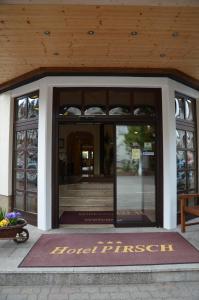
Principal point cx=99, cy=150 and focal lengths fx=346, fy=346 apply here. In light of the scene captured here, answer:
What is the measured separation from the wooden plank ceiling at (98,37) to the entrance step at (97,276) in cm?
312

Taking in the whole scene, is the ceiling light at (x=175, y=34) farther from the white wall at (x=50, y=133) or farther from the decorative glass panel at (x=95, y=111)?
the decorative glass panel at (x=95, y=111)

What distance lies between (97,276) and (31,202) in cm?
318

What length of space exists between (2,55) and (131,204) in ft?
12.0

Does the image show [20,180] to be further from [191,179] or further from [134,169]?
[191,179]

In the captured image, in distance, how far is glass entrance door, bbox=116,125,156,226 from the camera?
6.80 metres

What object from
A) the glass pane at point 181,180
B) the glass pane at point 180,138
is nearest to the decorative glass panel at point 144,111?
the glass pane at point 180,138

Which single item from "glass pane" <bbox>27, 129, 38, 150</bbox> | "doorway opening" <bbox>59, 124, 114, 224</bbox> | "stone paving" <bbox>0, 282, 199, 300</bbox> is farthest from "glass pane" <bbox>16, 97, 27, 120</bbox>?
"doorway opening" <bbox>59, 124, 114, 224</bbox>

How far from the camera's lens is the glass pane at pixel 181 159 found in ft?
23.2

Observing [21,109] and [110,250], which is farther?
[21,109]

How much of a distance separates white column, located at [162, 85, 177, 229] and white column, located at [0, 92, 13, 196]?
3.38 meters

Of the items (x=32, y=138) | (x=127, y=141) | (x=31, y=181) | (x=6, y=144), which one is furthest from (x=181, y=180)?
(x=6, y=144)

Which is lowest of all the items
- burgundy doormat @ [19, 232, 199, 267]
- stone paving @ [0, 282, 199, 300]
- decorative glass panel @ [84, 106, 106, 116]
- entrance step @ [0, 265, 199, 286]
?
stone paving @ [0, 282, 199, 300]

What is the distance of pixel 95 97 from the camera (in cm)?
678

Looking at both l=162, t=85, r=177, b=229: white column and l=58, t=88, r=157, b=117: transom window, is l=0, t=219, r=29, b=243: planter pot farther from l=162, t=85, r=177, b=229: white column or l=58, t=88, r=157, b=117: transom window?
l=162, t=85, r=177, b=229: white column
